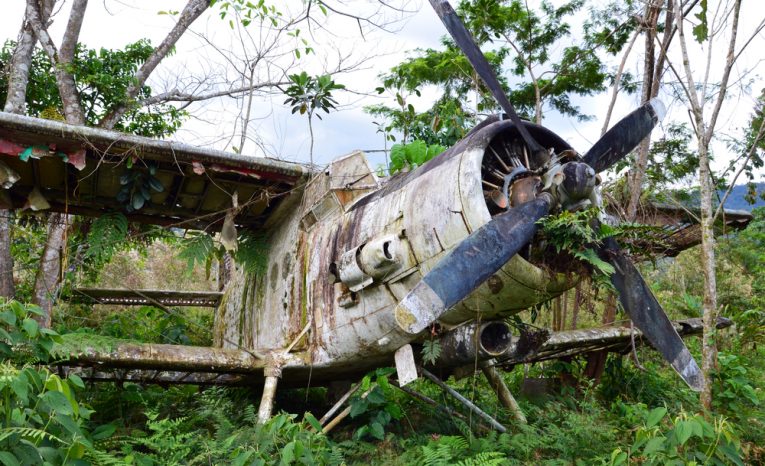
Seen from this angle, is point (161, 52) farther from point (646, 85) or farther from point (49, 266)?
point (646, 85)

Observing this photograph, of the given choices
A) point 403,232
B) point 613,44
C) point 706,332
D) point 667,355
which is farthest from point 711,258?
point 613,44

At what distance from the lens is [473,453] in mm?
5371

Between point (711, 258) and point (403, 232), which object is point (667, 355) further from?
point (403, 232)

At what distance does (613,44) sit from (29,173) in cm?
1285

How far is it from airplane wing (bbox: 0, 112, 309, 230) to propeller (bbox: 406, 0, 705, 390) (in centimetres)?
255

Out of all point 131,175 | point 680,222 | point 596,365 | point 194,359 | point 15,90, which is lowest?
point 596,365

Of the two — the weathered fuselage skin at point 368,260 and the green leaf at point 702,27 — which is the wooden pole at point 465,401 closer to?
the weathered fuselage skin at point 368,260

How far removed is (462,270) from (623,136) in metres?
2.05

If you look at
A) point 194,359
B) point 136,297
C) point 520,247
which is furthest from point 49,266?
point 520,247

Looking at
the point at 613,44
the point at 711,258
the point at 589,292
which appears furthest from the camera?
the point at 613,44

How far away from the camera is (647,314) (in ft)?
18.1

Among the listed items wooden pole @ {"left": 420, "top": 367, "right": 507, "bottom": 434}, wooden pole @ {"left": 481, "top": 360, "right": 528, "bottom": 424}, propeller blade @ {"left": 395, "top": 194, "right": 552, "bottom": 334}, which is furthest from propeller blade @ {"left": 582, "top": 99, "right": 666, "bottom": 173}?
wooden pole @ {"left": 481, "top": 360, "right": 528, "bottom": 424}

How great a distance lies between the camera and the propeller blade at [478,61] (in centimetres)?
504

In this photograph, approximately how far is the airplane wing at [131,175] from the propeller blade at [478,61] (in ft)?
7.94
